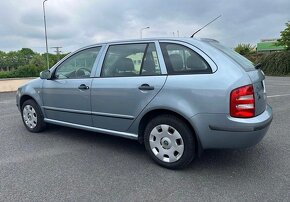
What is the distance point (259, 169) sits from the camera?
3.42 meters

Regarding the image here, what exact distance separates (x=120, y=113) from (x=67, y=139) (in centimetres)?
145

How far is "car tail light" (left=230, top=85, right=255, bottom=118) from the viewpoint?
2988 mm

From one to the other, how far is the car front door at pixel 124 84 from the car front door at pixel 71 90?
184 millimetres

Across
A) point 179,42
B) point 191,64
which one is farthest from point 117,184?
point 179,42

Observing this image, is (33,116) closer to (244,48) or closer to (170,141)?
(170,141)

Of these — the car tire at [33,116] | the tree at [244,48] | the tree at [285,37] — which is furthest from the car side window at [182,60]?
the tree at [244,48]

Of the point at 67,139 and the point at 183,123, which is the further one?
the point at 67,139

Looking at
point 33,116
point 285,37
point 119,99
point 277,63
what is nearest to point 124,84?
point 119,99

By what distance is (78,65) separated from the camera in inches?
172

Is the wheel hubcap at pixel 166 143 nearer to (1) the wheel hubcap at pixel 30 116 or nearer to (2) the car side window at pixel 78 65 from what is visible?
(2) the car side window at pixel 78 65

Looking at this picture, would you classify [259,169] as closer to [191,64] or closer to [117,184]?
[191,64]

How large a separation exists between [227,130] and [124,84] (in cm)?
142

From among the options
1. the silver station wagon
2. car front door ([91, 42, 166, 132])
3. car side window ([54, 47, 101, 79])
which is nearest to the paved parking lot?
the silver station wagon

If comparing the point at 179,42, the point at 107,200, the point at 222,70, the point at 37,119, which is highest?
the point at 179,42
